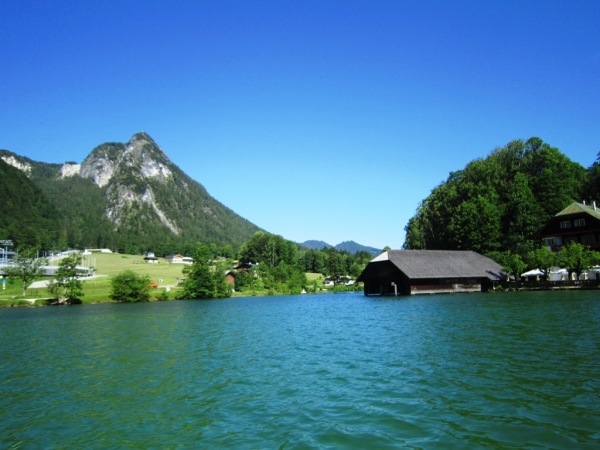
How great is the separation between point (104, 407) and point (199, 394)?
95.7 inches

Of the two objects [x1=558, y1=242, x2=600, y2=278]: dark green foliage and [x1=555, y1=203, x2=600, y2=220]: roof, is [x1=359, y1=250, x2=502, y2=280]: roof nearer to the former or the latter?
[x1=558, y1=242, x2=600, y2=278]: dark green foliage

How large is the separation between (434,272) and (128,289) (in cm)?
4738

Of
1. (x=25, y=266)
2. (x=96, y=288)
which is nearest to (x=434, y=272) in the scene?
(x=96, y=288)

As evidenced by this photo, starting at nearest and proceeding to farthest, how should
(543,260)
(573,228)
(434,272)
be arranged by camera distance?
(543,260)
(434,272)
(573,228)

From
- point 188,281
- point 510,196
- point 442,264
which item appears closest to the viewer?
point 442,264

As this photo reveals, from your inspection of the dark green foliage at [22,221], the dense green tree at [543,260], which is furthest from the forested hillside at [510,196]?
the dark green foliage at [22,221]

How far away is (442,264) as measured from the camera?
67062 millimetres

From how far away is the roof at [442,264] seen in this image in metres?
64.8

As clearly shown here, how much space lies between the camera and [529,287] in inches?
2368

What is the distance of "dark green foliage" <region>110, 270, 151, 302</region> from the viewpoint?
235 ft

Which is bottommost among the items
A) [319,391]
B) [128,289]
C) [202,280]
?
[319,391]

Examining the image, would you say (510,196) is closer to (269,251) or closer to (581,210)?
(581,210)

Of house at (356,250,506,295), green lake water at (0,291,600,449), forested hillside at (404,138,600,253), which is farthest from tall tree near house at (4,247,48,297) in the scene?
forested hillside at (404,138,600,253)

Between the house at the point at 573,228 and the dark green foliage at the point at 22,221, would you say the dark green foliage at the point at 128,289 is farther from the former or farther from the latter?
the dark green foliage at the point at 22,221
